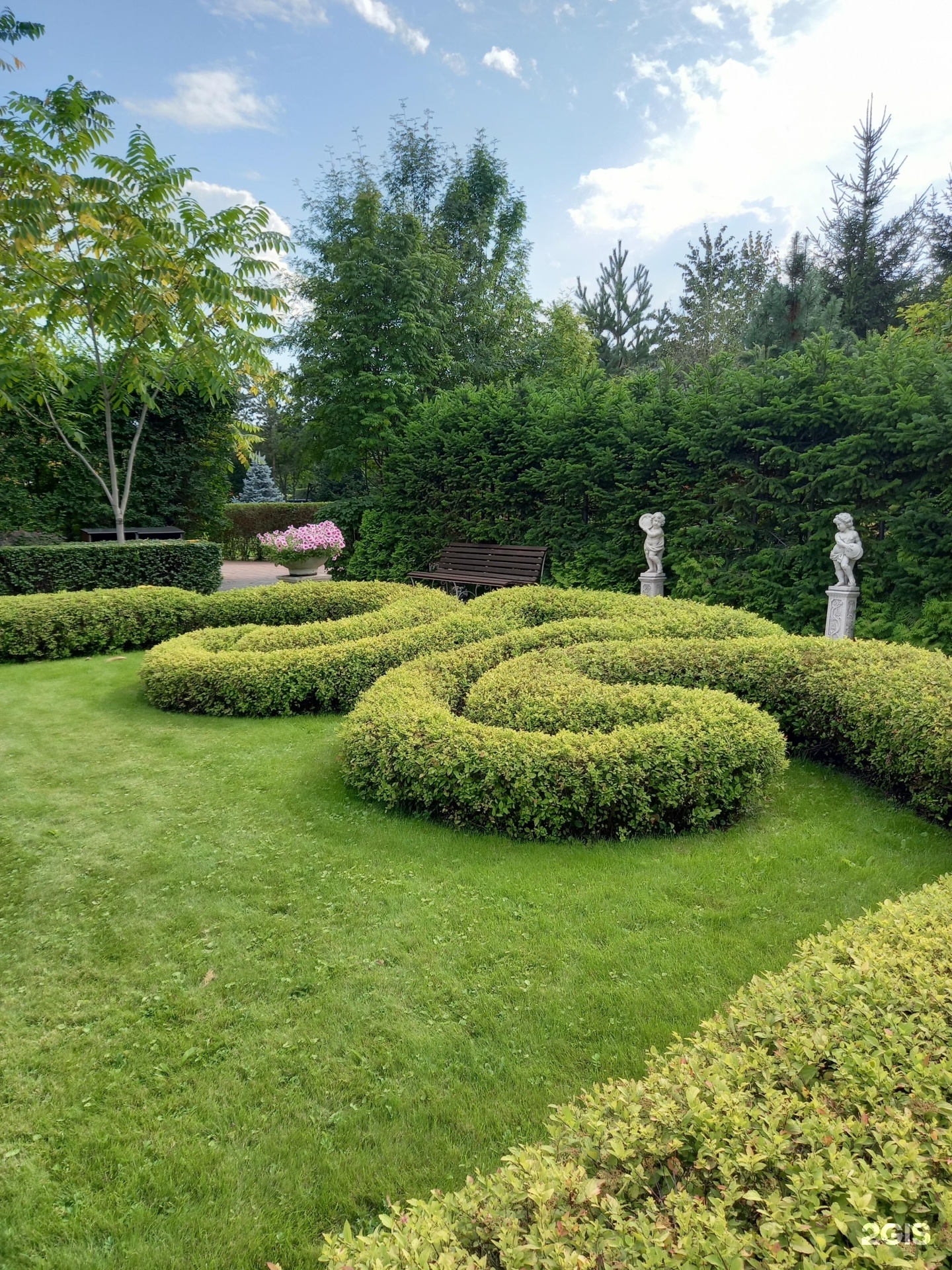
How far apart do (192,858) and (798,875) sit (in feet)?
9.47

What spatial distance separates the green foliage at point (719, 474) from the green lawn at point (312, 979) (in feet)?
12.4

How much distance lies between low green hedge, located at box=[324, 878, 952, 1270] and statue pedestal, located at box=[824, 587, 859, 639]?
5.88m

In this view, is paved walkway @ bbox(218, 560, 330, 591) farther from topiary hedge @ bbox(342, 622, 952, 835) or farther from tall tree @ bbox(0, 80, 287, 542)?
topiary hedge @ bbox(342, 622, 952, 835)

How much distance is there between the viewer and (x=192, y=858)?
335 cm

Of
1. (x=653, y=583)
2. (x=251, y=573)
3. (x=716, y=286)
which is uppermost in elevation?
(x=716, y=286)

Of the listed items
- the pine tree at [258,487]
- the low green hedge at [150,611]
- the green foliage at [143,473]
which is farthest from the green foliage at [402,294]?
the pine tree at [258,487]

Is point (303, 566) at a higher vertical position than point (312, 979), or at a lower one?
higher

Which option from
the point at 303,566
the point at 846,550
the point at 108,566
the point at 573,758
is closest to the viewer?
the point at 573,758

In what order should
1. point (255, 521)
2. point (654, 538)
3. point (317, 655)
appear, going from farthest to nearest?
1. point (255, 521)
2. point (654, 538)
3. point (317, 655)

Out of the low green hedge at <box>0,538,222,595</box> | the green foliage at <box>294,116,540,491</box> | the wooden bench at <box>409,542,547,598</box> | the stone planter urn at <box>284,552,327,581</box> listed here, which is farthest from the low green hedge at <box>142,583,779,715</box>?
the green foliage at <box>294,116,540,491</box>

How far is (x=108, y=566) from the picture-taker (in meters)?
9.58

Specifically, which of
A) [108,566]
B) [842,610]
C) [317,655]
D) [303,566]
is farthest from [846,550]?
[108,566]

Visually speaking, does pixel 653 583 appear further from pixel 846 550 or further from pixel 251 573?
pixel 251 573

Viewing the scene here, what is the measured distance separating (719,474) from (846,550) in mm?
1882
